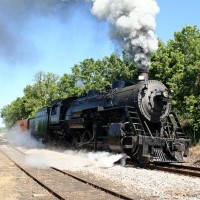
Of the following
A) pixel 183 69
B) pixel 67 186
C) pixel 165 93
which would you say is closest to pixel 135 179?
pixel 67 186

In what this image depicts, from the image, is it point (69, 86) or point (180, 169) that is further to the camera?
point (69, 86)

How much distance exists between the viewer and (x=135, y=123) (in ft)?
43.2

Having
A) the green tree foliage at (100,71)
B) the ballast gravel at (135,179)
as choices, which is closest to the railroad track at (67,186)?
the ballast gravel at (135,179)

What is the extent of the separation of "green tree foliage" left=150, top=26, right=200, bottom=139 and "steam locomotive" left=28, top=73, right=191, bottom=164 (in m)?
6.94

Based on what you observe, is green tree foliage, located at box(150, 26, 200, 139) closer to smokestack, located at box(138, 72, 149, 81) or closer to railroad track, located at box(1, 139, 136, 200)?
smokestack, located at box(138, 72, 149, 81)

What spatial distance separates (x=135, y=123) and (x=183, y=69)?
1614 cm

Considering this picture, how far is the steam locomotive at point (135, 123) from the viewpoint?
12977 millimetres

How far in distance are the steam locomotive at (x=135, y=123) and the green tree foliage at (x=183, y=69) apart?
22.8 feet

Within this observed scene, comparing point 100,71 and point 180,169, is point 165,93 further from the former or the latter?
point 100,71

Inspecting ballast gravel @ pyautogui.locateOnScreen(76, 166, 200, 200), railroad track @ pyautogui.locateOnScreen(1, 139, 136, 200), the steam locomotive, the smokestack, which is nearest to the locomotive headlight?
the steam locomotive

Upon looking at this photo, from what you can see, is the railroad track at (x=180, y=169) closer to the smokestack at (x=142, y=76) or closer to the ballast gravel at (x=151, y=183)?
the ballast gravel at (x=151, y=183)

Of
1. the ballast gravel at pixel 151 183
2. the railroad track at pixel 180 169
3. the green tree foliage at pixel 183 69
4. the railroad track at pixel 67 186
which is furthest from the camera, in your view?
the green tree foliage at pixel 183 69

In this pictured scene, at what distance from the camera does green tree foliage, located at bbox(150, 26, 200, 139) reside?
22844mm

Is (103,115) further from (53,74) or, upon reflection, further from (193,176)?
(53,74)
